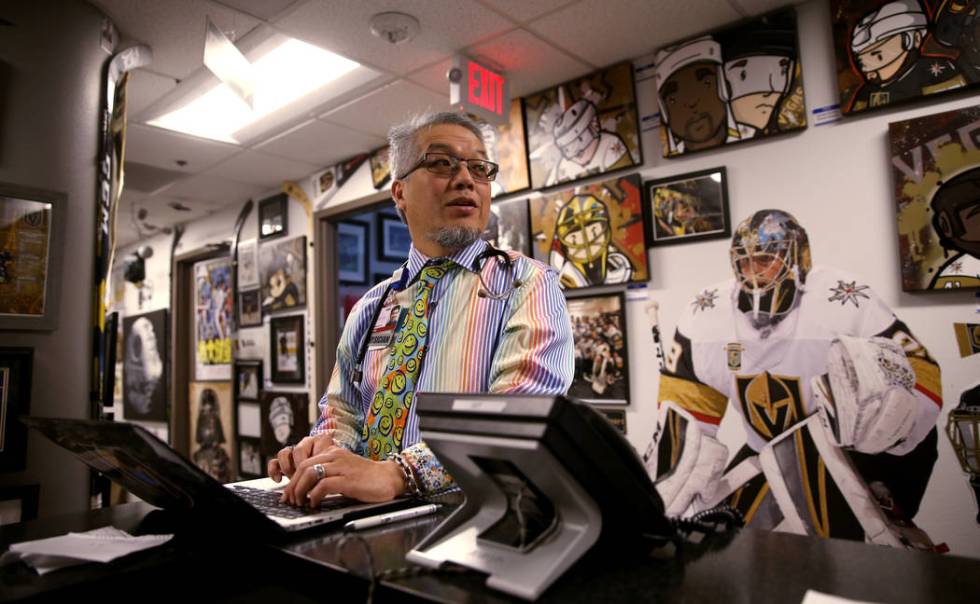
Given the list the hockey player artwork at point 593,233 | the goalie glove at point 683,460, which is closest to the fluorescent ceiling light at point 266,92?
the hockey player artwork at point 593,233

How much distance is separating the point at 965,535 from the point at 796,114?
5.10 feet

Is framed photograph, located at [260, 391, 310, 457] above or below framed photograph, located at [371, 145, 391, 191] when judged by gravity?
below

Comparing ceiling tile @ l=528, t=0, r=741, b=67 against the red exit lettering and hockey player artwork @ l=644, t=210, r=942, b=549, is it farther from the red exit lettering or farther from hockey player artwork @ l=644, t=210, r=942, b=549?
hockey player artwork @ l=644, t=210, r=942, b=549

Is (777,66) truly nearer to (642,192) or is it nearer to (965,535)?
(642,192)

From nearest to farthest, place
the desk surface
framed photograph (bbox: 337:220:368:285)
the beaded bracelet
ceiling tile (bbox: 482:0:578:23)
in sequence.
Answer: the desk surface < the beaded bracelet < ceiling tile (bbox: 482:0:578:23) < framed photograph (bbox: 337:220:368:285)

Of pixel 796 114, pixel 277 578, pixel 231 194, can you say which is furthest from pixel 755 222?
pixel 231 194

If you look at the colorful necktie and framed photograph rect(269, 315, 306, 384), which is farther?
framed photograph rect(269, 315, 306, 384)

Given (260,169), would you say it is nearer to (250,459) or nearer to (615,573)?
(250,459)

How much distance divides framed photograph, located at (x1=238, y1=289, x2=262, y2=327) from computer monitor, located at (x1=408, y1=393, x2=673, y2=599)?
434 cm

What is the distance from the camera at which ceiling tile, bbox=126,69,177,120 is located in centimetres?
287

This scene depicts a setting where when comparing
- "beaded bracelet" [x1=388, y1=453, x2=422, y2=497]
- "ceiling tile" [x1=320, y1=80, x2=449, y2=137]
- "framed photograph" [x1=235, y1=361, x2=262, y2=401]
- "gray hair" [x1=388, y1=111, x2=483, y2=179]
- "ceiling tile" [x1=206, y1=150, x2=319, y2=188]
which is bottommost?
"beaded bracelet" [x1=388, y1=453, x2=422, y2=497]

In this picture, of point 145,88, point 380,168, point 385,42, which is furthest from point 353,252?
point 385,42

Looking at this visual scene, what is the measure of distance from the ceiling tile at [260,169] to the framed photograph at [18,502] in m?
2.36

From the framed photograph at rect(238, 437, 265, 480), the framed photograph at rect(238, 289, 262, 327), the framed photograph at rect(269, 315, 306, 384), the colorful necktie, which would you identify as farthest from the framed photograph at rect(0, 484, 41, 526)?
the framed photograph at rect(238, 289, 262, 327)
